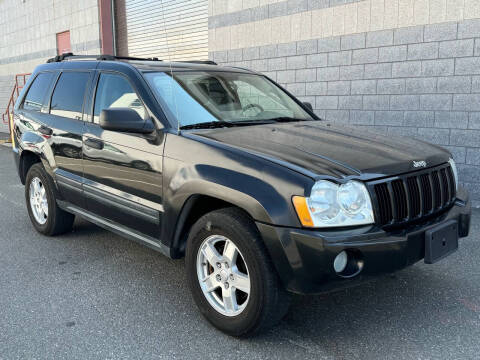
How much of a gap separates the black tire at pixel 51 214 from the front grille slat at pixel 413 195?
3.33 m

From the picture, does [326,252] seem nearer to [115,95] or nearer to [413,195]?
[413,195]

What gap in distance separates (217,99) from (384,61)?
13.8 feet

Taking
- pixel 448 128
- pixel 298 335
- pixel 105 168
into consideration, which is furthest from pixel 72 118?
pixel 448 128

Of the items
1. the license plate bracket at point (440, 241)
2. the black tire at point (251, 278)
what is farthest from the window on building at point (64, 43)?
the license plate bracket at point (440, 241)

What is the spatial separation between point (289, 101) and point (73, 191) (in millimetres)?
2198

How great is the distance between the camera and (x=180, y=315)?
3244mm

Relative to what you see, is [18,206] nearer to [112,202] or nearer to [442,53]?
[112,202]

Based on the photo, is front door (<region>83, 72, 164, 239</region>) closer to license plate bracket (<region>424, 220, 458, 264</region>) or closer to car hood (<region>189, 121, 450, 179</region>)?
car hood (<region>189, 121, 450, 179</region>)

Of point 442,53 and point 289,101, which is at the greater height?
point 442,53

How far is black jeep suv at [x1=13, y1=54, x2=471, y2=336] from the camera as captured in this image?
101 inches

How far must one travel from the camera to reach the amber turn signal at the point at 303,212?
2.53 meters

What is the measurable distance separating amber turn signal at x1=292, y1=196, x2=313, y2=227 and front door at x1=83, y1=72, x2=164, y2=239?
45.0 inches

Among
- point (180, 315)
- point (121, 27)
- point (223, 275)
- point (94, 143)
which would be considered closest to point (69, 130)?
point (94, 143)

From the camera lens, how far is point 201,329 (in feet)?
10.0
